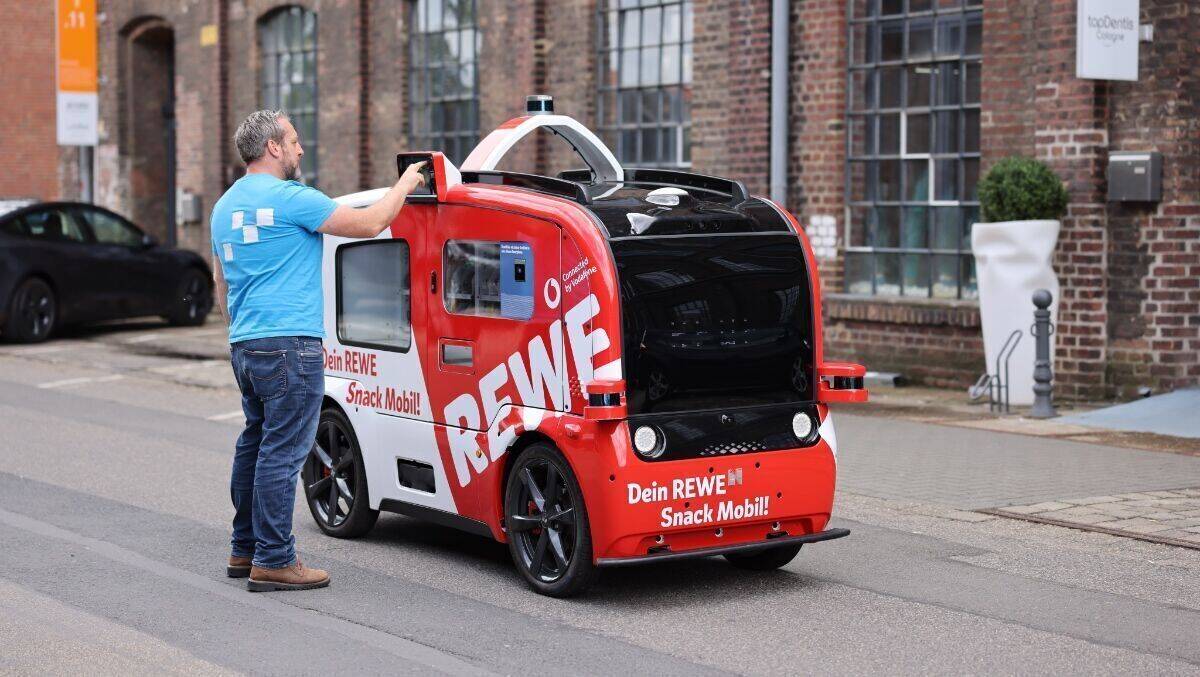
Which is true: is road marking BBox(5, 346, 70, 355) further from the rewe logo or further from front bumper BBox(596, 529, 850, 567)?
front bumper BBox(596, 529, 850, 567)

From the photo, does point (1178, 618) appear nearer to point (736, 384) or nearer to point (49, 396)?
point (736, 384)

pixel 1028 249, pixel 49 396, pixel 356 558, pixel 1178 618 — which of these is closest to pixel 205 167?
pixel 49 396

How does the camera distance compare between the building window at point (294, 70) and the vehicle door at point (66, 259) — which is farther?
the building window at point (294, 70)

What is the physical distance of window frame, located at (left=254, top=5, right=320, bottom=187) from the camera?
2339 centimetres

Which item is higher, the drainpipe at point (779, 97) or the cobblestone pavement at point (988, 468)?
the drainpipe at point (779, 97)

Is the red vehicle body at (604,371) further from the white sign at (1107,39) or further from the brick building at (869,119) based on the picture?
the brick building at (869,119)

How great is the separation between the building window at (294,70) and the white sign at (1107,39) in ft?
43.4

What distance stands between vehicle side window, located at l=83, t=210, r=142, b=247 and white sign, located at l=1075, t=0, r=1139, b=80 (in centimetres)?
1264

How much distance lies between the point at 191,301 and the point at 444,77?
456 centimetres

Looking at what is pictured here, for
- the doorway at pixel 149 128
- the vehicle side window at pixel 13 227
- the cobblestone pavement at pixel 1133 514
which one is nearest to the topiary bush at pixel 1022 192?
the cobblestone pavement at pixel 1133 514

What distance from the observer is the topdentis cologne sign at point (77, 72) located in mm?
24531

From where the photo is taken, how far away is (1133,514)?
356 inches

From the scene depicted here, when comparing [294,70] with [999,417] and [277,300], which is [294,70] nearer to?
[999,417]

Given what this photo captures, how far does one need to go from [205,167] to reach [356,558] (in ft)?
61.2
